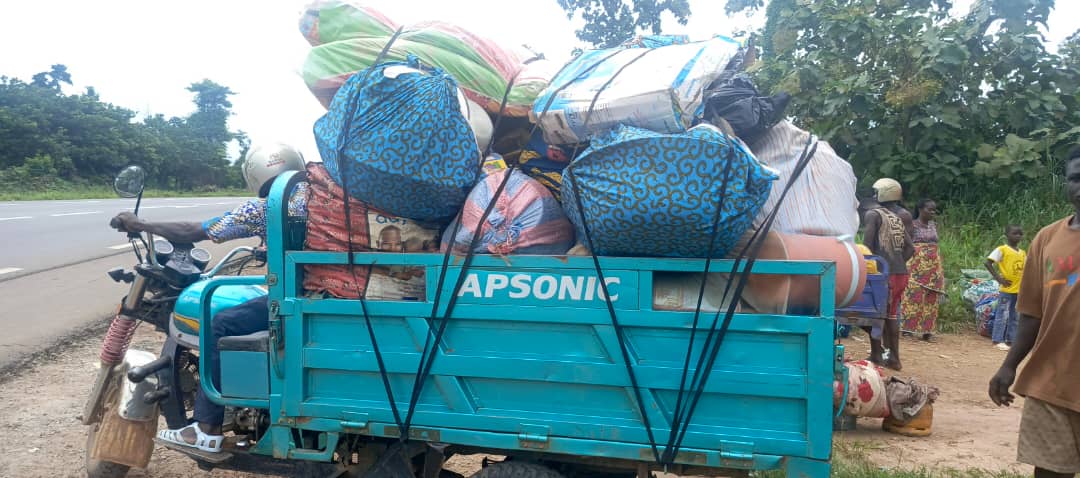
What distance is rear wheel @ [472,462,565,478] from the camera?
7.90ft

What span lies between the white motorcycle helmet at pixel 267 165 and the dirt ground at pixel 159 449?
57.2 inches

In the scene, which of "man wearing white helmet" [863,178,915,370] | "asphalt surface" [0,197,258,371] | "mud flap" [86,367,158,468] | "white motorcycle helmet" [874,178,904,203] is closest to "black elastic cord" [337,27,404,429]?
"mud flap" [86,367,158,468]

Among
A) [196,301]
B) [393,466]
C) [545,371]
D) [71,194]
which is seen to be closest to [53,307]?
[196,301]

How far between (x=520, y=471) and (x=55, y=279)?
7.51 metres

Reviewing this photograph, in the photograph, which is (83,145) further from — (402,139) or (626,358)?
(626,358)

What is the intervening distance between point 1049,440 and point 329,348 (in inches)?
101

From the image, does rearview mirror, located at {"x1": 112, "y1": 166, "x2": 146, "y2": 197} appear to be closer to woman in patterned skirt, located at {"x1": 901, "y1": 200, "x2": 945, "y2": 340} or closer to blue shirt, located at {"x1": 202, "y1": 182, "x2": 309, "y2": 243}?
blue shirt, located at {"x1": 202, "y1": 182, "x2": 309, "y2": 243}

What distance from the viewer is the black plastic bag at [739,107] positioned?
2.59 metres

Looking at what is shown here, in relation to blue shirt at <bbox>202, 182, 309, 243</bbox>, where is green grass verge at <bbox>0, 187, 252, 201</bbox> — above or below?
below

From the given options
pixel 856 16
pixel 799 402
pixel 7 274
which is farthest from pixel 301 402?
pixel 856 16

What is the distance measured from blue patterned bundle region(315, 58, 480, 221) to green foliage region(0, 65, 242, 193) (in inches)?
1038

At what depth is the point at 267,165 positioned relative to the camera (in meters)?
3.23

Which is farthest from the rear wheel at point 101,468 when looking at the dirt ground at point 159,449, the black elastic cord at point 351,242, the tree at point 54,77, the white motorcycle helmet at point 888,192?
the tree at point 54,77

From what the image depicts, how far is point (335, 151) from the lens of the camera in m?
2.39
